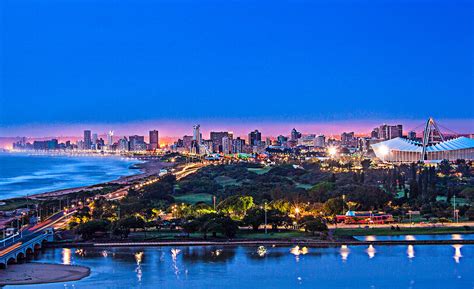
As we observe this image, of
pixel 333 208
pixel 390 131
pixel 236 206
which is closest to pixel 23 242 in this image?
pixel 236 206

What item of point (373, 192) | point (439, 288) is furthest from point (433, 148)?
point (439, 288)

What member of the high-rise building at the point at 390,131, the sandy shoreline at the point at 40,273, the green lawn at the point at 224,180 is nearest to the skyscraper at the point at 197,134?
the high-rise building at the point at 390,131

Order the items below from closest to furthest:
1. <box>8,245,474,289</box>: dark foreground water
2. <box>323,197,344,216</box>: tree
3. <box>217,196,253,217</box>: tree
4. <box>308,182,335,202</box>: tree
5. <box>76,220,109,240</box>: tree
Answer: <box>8,245,474,289</box>: dark foreground water → <box>76,220,109,240</box>: tree → <box>323,197,344,216</box>: tree → <box>217,196,253,217</box>: tree → <box>308,182,335,202</box>: tree

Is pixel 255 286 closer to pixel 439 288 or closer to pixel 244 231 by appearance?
pixel 439 288

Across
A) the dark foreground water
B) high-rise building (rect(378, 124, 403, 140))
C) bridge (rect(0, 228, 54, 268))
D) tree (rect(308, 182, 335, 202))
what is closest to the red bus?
the dark foreground water

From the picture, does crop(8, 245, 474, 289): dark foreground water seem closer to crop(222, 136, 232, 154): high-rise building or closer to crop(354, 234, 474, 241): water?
crop(354, 234, 474, 241): water

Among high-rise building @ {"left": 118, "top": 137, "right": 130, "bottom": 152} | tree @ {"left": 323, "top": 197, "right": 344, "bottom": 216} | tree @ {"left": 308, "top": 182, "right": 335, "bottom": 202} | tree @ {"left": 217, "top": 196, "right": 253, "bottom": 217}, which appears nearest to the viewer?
tree @ {"left": 323, "top": 197, "right": 344, "bottom": 216}

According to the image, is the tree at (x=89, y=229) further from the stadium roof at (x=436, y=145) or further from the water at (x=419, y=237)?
the stadium roof at (x=436, y=145)
